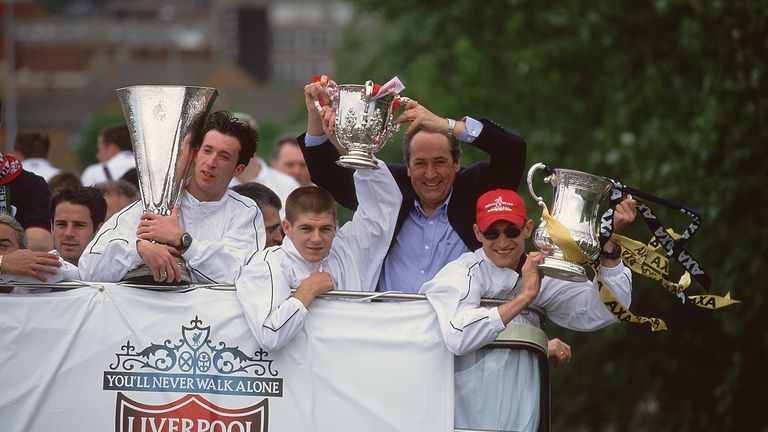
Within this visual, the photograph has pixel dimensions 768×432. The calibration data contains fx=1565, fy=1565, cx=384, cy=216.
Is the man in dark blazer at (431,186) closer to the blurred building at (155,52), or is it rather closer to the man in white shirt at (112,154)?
the man in white shirt at (112,154)

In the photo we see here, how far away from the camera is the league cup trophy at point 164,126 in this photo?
26.9ft

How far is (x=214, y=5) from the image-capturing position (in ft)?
463

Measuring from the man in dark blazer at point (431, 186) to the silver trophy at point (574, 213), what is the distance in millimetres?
679

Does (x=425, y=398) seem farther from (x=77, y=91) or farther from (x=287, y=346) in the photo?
(x=77, y=91)

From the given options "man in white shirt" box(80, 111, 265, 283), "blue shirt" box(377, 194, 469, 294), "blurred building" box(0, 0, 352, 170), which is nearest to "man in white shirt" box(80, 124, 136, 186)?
"man in white shirt" box(80, 111, 265, 283)

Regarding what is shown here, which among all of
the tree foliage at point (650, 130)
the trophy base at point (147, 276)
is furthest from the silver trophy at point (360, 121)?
the tree foliage at point (650, 130)

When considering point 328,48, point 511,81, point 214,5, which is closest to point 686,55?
point 511,81

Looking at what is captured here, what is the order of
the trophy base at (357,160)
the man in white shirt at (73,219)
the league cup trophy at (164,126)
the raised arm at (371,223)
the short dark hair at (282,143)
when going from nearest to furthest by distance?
the trophy base at (357,160) < the league cup trophy at (164,126) < the raised arm at (371,223) < the man in white shirt at (73,219) < the short dark hair at (282,143)

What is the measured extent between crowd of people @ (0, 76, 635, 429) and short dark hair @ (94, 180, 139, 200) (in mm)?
740

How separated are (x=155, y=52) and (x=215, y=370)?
117m

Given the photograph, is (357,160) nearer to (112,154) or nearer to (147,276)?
(147,276)

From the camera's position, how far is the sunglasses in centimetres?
793

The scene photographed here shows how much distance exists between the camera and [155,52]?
123188mm

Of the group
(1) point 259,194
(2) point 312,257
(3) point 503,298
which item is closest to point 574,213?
(3) point 503,298
